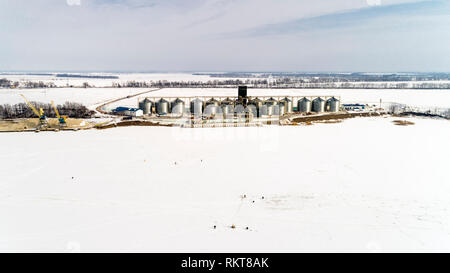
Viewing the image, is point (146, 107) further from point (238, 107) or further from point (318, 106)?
point (318, 106)

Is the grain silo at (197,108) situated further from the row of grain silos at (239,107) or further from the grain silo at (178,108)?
the grain silo at (178,108)

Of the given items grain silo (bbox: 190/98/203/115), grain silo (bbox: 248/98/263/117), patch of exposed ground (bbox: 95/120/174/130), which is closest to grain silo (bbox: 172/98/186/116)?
grain silo (bbox: 190/98/203/115)

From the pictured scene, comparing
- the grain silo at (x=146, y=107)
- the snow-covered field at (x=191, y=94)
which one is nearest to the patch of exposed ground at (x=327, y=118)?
the snow-covered field at (x=191, y=94)

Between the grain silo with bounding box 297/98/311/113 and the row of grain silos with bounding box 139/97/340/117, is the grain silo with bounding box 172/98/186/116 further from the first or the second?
the grain silo with bounding box 297/98/311/113

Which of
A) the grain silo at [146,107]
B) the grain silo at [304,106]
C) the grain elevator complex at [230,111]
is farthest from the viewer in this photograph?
the grain silo at [304,106]
